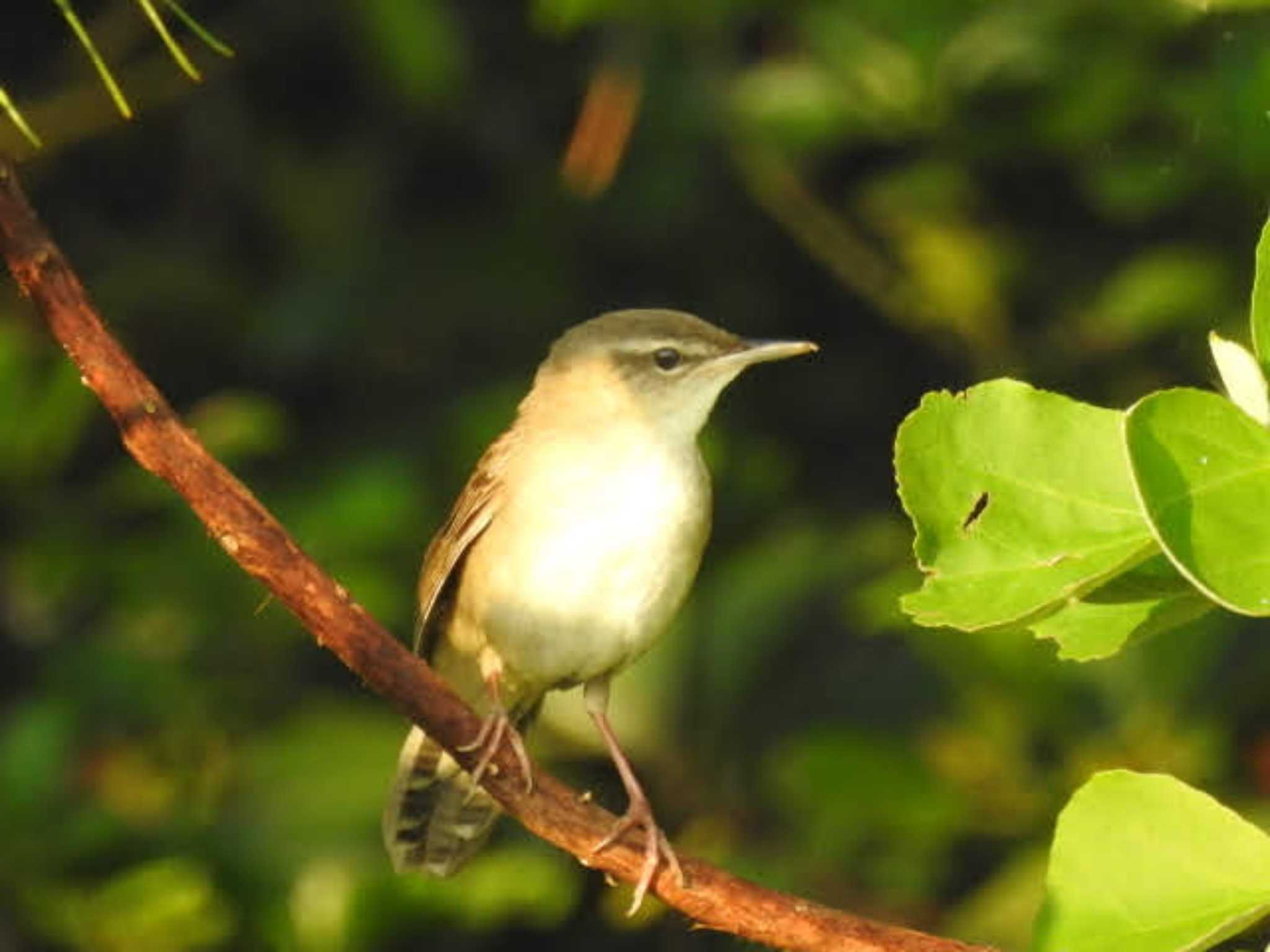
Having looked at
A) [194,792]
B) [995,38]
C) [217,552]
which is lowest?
[194,792]

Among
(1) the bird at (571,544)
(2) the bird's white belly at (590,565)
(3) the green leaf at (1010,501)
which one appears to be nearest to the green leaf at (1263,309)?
(3) the green leaf at (1010,501)

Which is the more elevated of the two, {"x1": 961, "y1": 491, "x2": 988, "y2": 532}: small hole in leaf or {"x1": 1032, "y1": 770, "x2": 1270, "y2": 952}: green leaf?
{"x1": 961, "y1": 491, "x2": 988, "y2": 532}: small hole in leaf

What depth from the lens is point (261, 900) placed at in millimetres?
5453

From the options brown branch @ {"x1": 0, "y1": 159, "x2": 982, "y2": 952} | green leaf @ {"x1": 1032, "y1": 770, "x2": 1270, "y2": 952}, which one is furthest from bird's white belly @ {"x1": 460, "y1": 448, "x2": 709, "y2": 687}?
green leaf @ {"x1": 1032, "y1": 770, "x2": 1270, "y2": 952}

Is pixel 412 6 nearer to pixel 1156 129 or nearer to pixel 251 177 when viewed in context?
pixel 251 177

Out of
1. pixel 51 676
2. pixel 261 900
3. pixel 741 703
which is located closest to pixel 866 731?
pixel 741 703

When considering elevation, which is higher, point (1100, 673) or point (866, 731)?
point (1100, 673)

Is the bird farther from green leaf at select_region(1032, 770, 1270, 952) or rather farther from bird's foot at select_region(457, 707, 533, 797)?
green leaf at select_region(1032, 770, 1270, 952)

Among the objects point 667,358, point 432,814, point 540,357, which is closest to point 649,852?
point 432,814

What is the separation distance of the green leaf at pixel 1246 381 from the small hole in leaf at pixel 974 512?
10.0 inches

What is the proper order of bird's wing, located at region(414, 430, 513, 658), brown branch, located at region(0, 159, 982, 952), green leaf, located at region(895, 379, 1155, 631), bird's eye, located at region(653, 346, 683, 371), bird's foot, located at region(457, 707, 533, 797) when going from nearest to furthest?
green leaf, located at region(895, 379, 1155, 631)
brown branch, located at region(0, 159, 982, 952)
bird's foot, located at region(457, 707, 533, 797)
bird's wing, located at region(414, 430, 513, 658)
bird's eye, located at region(653, 346, 683, 371)

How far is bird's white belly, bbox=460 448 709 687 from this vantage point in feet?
14.0

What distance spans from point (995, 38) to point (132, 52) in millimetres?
2422

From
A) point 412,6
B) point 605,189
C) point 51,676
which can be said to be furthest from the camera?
point 605,189
